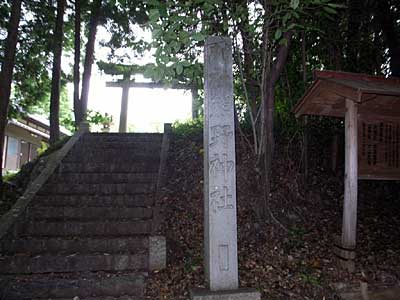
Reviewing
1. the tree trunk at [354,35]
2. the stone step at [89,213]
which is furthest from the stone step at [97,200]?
the tree trunk at [354,35]

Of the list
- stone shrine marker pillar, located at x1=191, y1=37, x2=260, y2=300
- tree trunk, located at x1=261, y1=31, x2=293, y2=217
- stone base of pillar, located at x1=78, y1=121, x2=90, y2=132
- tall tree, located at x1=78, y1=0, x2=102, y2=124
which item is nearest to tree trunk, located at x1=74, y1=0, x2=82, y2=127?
tall tree, located at x1=78, y1=0, x2=102, y2=124

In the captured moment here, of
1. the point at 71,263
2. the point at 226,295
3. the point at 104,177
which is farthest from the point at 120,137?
the point at 226,295

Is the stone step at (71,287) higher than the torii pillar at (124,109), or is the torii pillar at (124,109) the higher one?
the torii pillar at (124,109)

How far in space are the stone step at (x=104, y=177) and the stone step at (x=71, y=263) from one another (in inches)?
82.7

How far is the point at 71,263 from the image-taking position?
4199 millimetres

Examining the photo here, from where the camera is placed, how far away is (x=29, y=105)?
1080 cm

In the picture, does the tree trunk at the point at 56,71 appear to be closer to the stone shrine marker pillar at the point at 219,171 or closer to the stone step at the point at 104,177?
the stone step at the point at 104,177

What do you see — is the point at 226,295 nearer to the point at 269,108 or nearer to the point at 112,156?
the point at 269,108

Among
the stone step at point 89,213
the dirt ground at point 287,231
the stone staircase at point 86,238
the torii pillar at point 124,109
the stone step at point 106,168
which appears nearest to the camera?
the stone staircase at point 86,238

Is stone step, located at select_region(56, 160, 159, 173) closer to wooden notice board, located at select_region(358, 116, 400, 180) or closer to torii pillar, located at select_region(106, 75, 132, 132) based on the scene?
wooden notice board, located at select_region(358, 116, 400, 180)

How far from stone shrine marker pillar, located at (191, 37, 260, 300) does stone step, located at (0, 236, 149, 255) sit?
134 centimetres

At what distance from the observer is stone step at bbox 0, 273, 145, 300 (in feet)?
12.4

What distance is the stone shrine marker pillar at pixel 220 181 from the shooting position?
3.56 meters

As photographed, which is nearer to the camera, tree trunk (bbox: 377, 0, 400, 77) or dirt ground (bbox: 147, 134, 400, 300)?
dirt ground (bbox: 147, 134, 400, 300)
